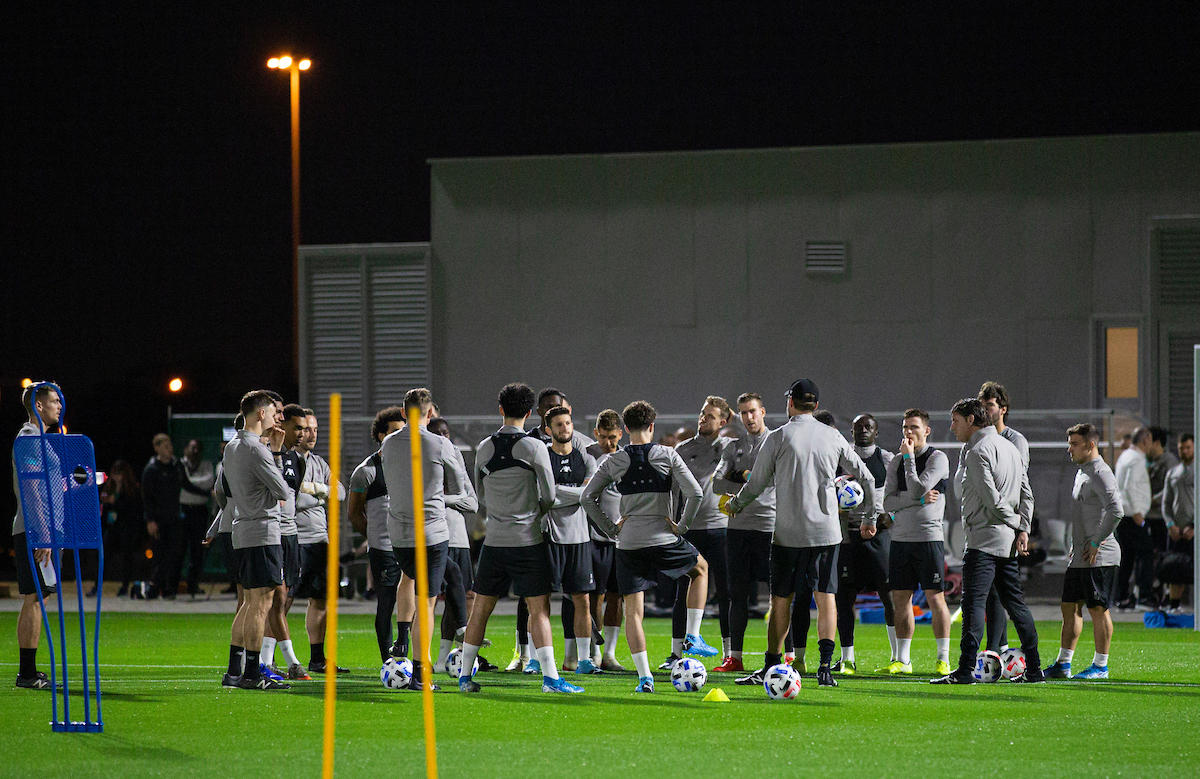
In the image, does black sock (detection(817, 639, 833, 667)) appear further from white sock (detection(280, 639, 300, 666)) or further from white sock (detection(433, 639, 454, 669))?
white sock (detection(280, 639, 300, 666))

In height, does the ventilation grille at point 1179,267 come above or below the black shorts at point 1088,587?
above

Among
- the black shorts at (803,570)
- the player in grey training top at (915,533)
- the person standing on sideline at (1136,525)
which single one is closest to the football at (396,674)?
the black shorts at (803,570)

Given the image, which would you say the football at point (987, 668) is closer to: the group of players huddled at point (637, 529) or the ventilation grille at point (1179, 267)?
the group of players huddled at point (637, 529)

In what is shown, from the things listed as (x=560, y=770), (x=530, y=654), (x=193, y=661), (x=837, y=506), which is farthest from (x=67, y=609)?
(x=560, y=770)

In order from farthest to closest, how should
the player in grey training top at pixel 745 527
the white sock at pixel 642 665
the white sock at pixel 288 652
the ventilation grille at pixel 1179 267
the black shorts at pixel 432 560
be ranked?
the ventilation grille at pixel 1179 267, the player in grey training top at pixel 745 527, the white sock at pixel 288 652, the black shorts at pixel 432 560, the white sock at pixel 642 665

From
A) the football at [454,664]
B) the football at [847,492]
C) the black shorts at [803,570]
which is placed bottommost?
the football at [454,664]

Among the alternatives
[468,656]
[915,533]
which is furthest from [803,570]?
[468,656]

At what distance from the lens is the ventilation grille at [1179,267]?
2327 centimetres

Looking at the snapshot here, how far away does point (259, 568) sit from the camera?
10188 millimetres

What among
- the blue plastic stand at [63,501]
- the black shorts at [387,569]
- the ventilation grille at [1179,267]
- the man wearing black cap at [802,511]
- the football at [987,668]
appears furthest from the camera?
the ventilation grille at [1179,267]

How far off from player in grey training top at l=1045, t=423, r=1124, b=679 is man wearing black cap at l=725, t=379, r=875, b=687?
1961 millimetres

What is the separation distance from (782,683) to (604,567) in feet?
9.19

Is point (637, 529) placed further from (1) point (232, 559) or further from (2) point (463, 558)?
(1) point (232, 559)

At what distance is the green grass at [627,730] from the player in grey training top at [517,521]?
Answer: 534mm
